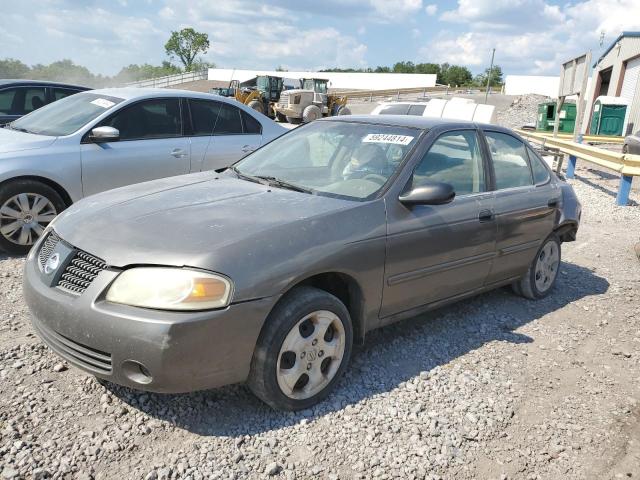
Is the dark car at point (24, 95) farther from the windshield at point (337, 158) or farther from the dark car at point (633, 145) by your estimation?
the dark car at point (633, 145)

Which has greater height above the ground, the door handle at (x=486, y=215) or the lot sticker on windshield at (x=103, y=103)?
the lot sticker on windshield at (x=103, y=103)

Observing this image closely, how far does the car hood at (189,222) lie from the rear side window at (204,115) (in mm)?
2890

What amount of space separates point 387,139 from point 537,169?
183 cm

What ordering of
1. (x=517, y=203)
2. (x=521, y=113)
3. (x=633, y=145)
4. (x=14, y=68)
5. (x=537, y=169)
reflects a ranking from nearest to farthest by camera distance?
1. (x=517, y=203)
2. (x=537, y=169)
3. (x=633, y=145)
4. (x=521, y=113)
5. (x=14, y=68)

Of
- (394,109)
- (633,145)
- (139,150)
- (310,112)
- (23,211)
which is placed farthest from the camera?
(310,112)

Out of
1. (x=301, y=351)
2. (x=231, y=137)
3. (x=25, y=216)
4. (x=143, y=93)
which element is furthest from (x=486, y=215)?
(x=25, y=216)

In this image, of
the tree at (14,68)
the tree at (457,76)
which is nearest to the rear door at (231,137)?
the tree at (14,68)

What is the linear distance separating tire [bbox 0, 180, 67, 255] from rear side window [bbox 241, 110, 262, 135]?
2412mm

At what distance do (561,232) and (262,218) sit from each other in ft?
11.2

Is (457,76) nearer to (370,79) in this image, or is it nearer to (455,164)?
(370,79)

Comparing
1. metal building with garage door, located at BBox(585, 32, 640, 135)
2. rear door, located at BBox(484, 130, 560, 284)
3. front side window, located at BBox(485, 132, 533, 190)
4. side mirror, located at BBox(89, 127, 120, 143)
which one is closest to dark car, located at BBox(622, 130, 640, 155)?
metal building with garage door, located at BBox(585, 32, 640, 135)

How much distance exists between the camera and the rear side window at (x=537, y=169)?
15.5 ft

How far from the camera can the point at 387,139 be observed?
3.73 m

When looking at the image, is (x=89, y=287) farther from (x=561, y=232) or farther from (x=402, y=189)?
(x=561, y=232)
